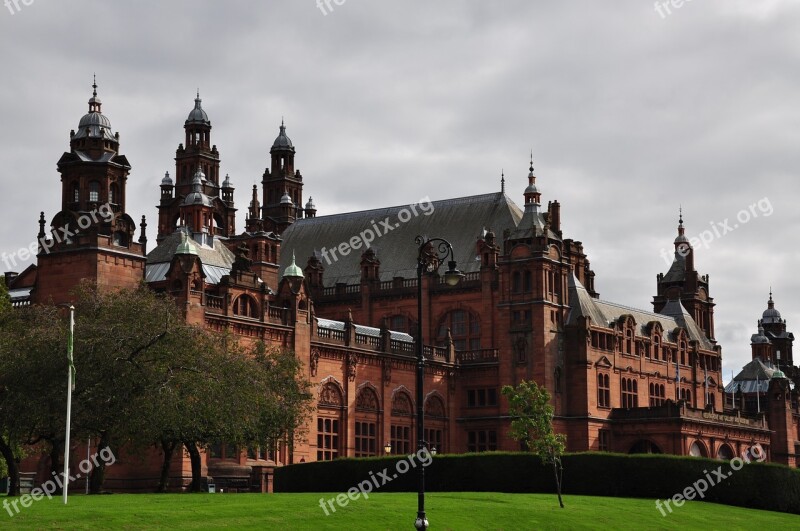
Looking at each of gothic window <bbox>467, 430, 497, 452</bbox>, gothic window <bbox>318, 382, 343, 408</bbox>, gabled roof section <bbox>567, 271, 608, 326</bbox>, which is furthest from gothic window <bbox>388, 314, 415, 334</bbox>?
gothic window <bbox>318, 382, 343, 408</bbox>

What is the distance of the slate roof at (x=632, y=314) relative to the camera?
11112cm

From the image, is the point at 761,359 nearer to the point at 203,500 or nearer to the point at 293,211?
the point at 293,211

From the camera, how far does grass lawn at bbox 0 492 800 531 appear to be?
165 feet

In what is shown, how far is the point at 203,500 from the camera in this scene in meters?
59.3

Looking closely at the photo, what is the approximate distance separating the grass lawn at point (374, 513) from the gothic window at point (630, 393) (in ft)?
126

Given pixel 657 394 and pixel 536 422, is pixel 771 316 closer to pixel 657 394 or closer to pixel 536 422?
pixel 657 394

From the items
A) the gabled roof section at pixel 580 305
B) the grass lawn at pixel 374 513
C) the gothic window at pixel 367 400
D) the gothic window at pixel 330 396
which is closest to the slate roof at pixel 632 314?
the gabled roof section at pixel 580 305

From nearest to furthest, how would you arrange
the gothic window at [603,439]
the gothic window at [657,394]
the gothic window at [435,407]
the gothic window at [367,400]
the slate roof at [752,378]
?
the gothic window at [367,400]
the gothic window at [603,439]
the gothic window at [435,407]
the gothic window at [657,394]
the slate roof at [752,378]

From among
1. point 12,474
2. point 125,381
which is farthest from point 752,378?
point 12,474

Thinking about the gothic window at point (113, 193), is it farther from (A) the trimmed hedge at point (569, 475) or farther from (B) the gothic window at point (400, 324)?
(B) the gothic window at point (400, 324)

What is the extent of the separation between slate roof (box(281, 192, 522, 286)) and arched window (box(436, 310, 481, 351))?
407 cm

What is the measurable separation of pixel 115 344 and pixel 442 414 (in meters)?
49.8

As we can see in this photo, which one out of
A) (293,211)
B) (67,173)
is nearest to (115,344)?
(67,173)

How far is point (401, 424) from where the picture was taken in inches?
4222
